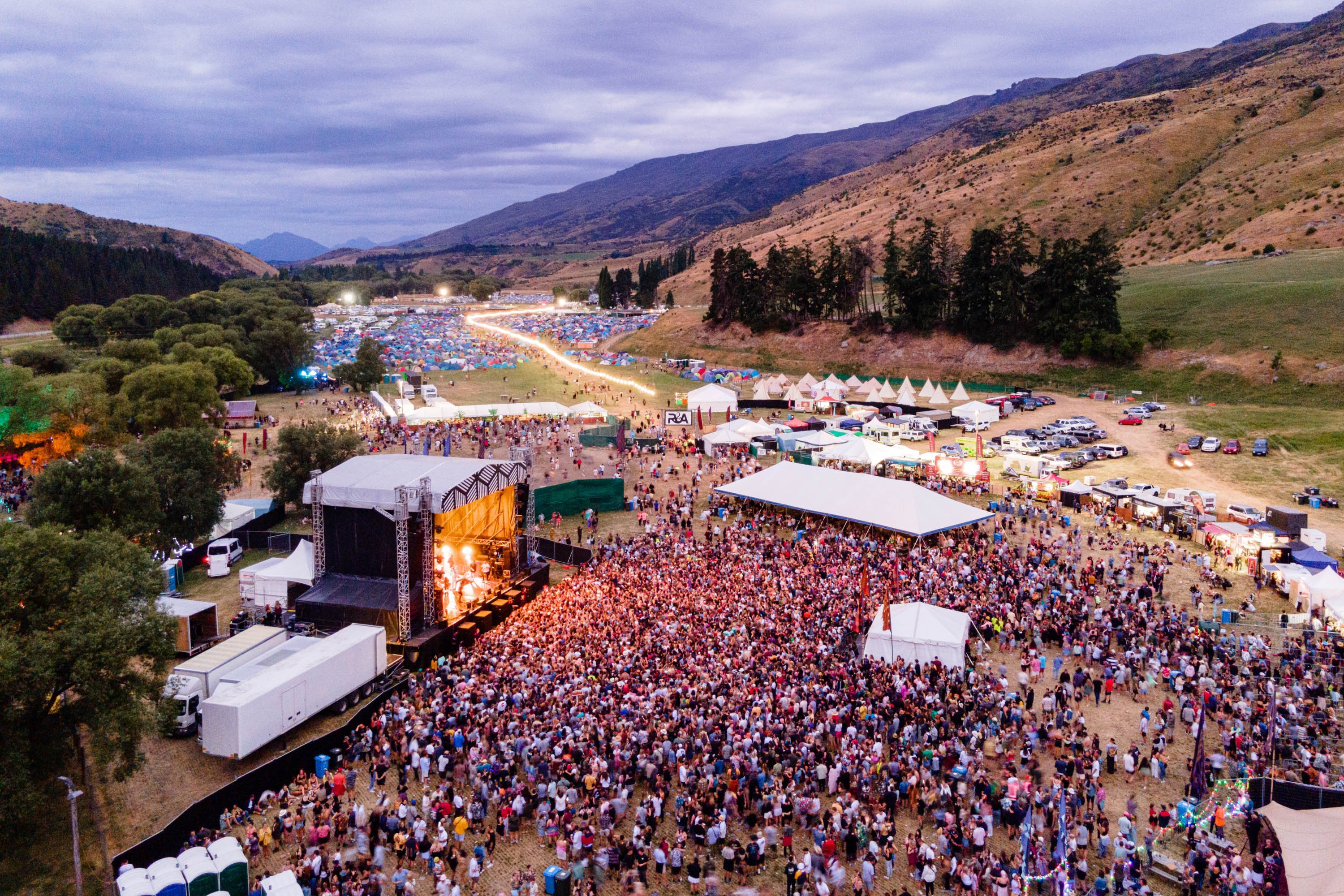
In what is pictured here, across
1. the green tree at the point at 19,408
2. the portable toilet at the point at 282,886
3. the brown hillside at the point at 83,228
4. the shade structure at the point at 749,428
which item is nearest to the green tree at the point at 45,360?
the green tree at the point at 19,408

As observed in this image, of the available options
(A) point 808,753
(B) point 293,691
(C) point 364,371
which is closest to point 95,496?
(B) point 293,691

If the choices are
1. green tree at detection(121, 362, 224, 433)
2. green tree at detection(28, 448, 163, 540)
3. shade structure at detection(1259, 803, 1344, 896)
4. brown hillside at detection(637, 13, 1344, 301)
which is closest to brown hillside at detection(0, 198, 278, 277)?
brown hillside at detection(637, 13, 1344, 301)

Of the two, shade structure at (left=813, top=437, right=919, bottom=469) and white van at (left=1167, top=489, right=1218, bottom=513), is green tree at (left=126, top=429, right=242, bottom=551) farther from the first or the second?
white van at (left=1167, top=489, right=1218, bottom=513)

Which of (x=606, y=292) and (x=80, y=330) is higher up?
(x=606, y=292)

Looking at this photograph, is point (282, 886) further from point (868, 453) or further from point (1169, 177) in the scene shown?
point (1169, 177)

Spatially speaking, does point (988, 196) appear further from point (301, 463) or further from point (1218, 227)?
point (301, 463)

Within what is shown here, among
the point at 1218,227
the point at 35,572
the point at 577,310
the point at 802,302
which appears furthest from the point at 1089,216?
the point at 35,572

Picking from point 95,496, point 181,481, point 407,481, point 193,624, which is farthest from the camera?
point 181,481
